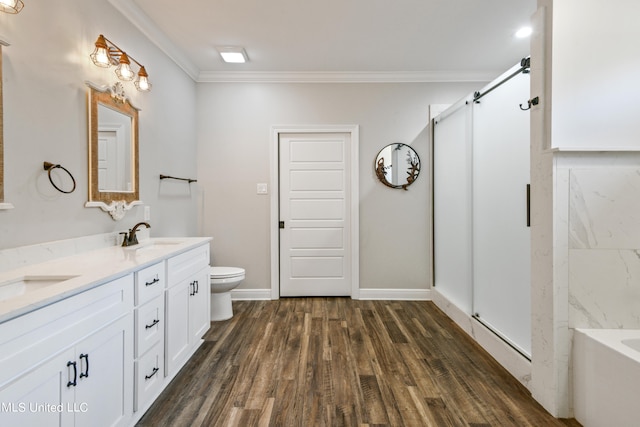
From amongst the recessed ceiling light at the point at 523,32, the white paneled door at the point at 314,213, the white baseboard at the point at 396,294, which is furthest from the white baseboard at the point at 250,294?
the recessed ceiling light at the point at 523,32

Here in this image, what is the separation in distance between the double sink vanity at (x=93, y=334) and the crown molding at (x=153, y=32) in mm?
1667

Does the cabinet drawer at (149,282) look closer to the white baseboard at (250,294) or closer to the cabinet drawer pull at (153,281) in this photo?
the cabinet drawer pull at (153,281)

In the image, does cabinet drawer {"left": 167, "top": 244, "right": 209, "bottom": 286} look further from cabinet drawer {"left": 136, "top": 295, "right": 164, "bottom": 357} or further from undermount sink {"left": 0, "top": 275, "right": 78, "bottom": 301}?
undermount sink {"left": 0, "top": 275, "right": 78, "bottom": 301}

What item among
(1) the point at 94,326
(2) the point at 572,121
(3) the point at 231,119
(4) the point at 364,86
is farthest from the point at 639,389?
(3) the point at 231,119

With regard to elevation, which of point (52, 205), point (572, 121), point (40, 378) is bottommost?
point (40, 378)

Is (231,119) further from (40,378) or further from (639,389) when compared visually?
(639,389)

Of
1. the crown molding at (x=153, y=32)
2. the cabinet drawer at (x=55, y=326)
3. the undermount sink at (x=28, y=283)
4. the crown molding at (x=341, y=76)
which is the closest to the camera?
the cabinet drawer at (x=55, y=326)

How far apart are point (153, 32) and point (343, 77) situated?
6.24 ft

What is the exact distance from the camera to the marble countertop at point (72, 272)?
1038 mm

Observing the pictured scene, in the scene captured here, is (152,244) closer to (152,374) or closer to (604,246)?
(152,374)

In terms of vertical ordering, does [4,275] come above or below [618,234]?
below

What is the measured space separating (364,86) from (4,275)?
3.44 metres

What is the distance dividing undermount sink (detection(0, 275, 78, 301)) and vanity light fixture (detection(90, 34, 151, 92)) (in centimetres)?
129

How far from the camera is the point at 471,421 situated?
1.72 m
